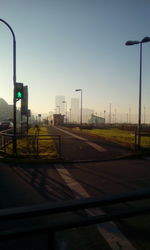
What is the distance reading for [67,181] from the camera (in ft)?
23.0

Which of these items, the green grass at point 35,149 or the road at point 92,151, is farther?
the green grass at point 35,149

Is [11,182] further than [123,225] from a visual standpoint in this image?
Yes

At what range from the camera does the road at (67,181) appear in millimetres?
5469

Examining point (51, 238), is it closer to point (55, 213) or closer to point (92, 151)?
point (55, 213)

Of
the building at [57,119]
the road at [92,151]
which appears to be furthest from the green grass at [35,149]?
the building at [57,119]

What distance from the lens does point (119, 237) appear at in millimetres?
3520

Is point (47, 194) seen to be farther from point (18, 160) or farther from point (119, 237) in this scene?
point (18, 160)

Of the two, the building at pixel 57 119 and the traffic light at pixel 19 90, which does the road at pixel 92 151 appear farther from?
the building at pixel 57 119

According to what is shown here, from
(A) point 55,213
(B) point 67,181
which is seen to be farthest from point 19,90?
(A) point 55,213

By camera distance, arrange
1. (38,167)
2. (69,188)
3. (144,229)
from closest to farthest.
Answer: (144,229) → (69,188) → (38,167)

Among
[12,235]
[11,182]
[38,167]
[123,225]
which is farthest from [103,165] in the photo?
[12,235]

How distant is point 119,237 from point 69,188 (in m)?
2.86

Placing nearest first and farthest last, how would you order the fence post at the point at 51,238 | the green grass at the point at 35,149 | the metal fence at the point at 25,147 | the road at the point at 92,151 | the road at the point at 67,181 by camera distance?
the fence post at the point at 51,238 → the road at the point at 67,181 → the metal fence at the point at 25,147 → the road at the point at 92,151 → the green grass at the point at 35,149

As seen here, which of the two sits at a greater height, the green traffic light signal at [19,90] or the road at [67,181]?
the green traffic light signal at [19,90]
